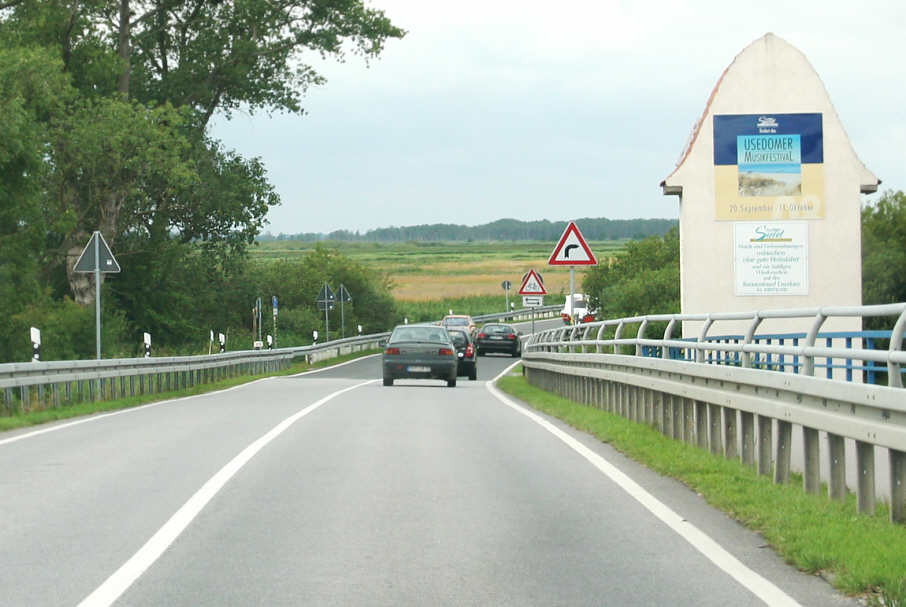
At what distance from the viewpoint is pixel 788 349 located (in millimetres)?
9570

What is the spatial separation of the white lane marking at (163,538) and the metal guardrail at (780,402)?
4032 millimetres

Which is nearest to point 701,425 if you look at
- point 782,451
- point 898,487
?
point 782,451

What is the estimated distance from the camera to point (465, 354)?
123ft

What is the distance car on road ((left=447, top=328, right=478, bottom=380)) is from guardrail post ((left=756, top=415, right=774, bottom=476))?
89.4ft

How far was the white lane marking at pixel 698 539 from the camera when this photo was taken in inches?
244

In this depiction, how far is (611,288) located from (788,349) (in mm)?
47330

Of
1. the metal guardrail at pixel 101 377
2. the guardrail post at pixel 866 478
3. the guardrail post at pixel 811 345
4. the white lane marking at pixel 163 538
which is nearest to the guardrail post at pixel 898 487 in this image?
the guardrail post at pixel 866 478

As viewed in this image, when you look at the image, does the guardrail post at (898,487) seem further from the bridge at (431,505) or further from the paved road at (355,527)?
the paved road at (355,527)

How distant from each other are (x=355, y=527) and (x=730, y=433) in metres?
4.17

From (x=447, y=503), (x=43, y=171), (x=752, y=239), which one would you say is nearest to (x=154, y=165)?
(x=43, y=171)

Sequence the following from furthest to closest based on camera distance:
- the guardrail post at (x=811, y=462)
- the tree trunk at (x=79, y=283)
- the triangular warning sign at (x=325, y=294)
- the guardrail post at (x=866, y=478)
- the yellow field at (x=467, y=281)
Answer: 1. the yellow field at (x=467, y=281)
2. the triangular warning sign at (x=325, y=294)
3. the tree trunk at (x=79, y=283)
4. the guardrail post at (x=811, y=462)
5. the guardrail post at (x=866, y=478)

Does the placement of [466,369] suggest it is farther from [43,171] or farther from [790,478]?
[790,478]

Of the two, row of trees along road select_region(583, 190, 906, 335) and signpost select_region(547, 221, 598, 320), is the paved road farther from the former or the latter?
row of trees along road select_region(583, 190, 906, 335)

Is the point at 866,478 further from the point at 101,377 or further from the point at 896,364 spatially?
the point at 101,377
